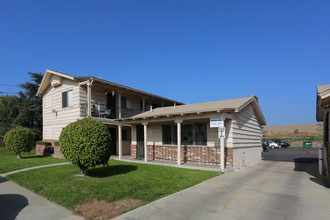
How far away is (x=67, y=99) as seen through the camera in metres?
16.4

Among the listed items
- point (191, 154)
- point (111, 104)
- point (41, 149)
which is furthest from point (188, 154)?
point (41, 149)

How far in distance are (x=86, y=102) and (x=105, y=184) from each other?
9.68 meters

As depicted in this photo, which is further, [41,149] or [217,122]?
[41,149]

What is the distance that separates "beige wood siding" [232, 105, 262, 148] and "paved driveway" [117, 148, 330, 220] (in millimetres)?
3975

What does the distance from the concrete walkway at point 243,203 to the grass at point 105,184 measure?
0.67 m

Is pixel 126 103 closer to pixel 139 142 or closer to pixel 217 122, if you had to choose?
pixel 139 142

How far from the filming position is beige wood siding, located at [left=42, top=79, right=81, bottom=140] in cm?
1555

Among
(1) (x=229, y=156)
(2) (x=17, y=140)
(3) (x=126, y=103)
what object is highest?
(3) (x=126, y=103)

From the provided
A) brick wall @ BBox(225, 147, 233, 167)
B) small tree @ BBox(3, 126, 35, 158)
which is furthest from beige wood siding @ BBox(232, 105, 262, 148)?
small tree @ BBox(3, 126, 35, 158)

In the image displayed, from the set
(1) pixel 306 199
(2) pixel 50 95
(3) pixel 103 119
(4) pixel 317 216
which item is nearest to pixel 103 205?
(4) pixel 317 216

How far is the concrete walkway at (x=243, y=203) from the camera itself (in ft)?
15.6

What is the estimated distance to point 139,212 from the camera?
4965 mm

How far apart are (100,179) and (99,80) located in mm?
8637

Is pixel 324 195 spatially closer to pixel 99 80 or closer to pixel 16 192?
pixel 16 192
